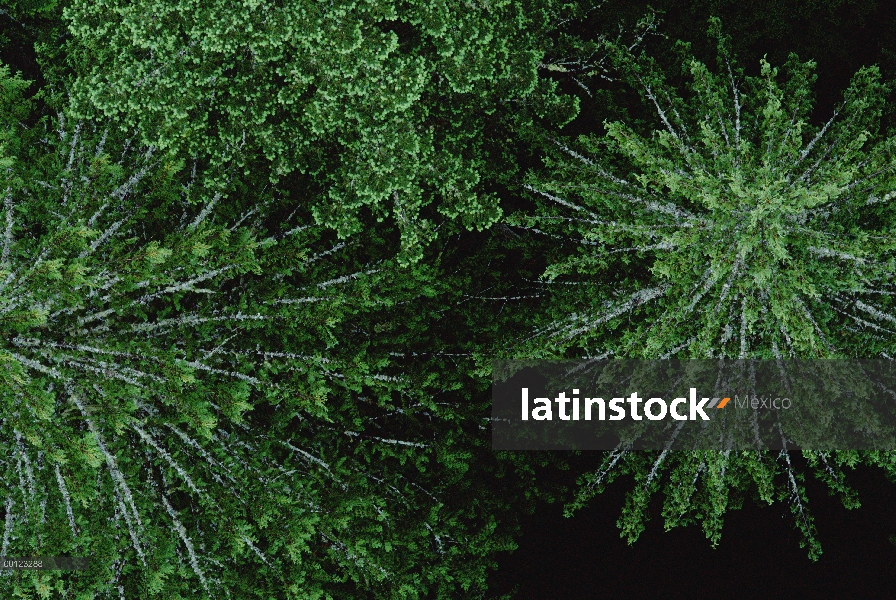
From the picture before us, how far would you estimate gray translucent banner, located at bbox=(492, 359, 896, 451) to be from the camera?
235 inches

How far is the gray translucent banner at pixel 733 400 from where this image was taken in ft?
19.5

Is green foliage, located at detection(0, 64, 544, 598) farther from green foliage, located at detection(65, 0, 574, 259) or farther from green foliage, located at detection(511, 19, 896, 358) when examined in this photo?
green foliage, located at detection(511, 19, 896, 358)

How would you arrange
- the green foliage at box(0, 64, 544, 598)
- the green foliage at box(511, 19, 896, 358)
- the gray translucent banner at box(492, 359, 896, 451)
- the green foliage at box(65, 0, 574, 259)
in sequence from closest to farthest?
the green foliage at box(511, 19, 896, 358) < the green foliage at box(65, 0, 574, 259) < the green foliage at box(0, 64, 544, 598) < the gray translucent banner at box(492, 359, 896, 451)

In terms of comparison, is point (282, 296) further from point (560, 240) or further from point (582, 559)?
point (582, 559)

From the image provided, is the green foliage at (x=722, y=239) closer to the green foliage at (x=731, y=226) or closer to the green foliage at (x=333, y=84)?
the green foliage at (x=731, y=226)

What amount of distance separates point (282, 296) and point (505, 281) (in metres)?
2.90

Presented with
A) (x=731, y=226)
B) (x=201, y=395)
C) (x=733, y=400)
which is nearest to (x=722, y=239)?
(x=731, y=226)

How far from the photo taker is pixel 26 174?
639 cm

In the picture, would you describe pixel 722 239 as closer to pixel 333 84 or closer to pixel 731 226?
pixel 731 226

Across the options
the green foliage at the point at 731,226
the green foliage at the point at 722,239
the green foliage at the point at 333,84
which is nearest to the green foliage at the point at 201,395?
the green foliage at the point at 333,84

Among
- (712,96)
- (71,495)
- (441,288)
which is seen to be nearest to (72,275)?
(71,495)

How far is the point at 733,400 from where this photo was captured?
249 inches

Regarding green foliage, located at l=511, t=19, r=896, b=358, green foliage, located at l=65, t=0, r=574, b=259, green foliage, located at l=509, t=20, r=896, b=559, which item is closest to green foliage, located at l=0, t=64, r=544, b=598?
green foliage, located at l=65, t=0, r=574, b=259

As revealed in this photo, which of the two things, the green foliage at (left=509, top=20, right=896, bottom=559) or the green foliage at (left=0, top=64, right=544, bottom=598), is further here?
the green foliage at (left=0, top=64, right=544, bottom=598)
